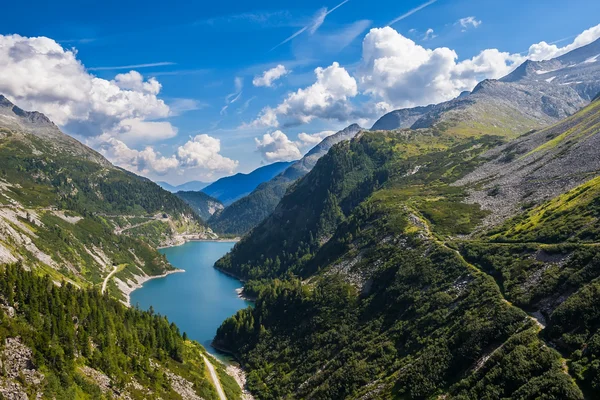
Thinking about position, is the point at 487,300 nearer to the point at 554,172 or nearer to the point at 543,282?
the point at 543,282

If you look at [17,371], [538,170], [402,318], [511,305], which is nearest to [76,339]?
[17,371]

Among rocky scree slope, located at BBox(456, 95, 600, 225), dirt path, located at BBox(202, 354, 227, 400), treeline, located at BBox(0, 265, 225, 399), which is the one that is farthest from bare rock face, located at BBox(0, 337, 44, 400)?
rocky scree slope, located at BBox(456, 95, 600, 225)

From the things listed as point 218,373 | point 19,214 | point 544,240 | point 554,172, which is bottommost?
point 218,373

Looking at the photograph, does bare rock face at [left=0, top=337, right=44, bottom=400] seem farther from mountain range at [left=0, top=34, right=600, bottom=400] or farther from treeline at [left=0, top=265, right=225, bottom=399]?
treeline at [left=0, top=265, right=225, bottom=399]

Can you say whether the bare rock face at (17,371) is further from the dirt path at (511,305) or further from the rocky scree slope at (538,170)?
the rocky scree slope at (538,170)

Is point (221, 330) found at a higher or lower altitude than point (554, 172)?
lower

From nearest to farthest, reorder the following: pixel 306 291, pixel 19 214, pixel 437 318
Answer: pixel 437 318
pixel 306 291
pixel 19 214

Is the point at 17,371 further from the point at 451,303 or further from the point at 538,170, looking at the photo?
the point at 538,170

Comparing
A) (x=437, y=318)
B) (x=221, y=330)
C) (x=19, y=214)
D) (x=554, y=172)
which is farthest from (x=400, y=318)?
(x=19, y=214)

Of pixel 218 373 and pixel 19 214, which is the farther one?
pixel 19 214
